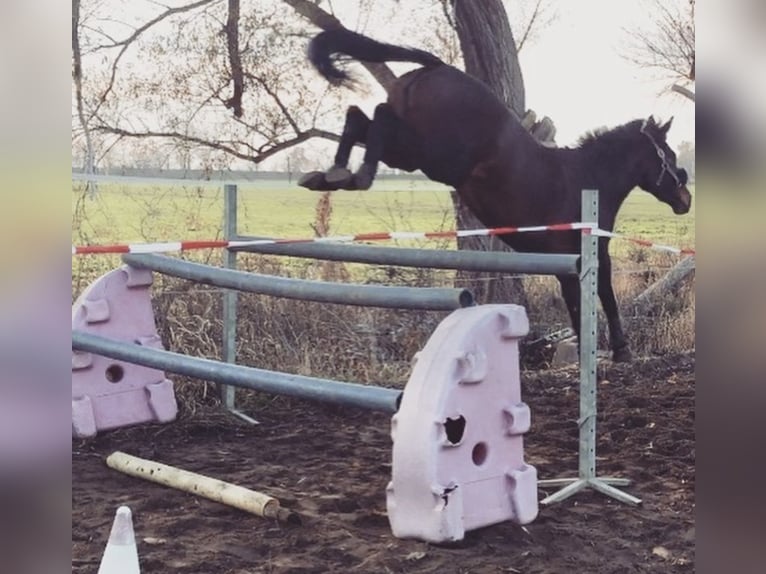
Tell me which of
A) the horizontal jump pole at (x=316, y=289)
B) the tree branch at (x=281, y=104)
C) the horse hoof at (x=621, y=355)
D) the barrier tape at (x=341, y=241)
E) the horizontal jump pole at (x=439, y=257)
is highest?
the tree branch at (x=281, y=104)

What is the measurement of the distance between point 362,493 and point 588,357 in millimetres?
A: 617

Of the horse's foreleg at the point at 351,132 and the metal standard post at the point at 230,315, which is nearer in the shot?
the horse's foreleg at the point at 351,132

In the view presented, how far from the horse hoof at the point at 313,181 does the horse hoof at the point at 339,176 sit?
14mm

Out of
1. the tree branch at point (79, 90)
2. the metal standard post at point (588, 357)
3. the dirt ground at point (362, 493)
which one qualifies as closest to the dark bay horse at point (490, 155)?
the dirt ground at point (362, 493)

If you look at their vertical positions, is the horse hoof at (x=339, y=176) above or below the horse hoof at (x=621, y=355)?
above

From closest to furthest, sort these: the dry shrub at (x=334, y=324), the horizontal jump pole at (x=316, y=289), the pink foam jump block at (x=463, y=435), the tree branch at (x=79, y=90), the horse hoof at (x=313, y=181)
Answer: the pink foam jump block at (x=463, y=435) → the horizontal jump pole at (x=316, y=289) → the tree branch at (x=79, y=90) → the horse hoof at (x=313, y=181) → the dry shrub at (x=334, y=324)

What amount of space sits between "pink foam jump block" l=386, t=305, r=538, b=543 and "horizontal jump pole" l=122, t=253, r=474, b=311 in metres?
0.05

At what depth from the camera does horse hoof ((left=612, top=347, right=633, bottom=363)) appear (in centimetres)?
323

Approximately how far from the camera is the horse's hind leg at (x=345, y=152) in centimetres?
286

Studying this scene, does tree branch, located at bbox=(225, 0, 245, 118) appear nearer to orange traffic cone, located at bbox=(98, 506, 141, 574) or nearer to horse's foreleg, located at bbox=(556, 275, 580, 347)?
horse's foreleg, located at bbox=(556, 275, 580, 347)

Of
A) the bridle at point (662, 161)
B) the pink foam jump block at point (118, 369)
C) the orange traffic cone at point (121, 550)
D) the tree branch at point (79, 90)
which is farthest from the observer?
the pink foam jump block at point (118, 369)

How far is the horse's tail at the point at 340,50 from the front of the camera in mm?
2812

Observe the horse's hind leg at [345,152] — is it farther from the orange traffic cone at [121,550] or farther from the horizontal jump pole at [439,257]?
the orange traffic cone at [121,550]
